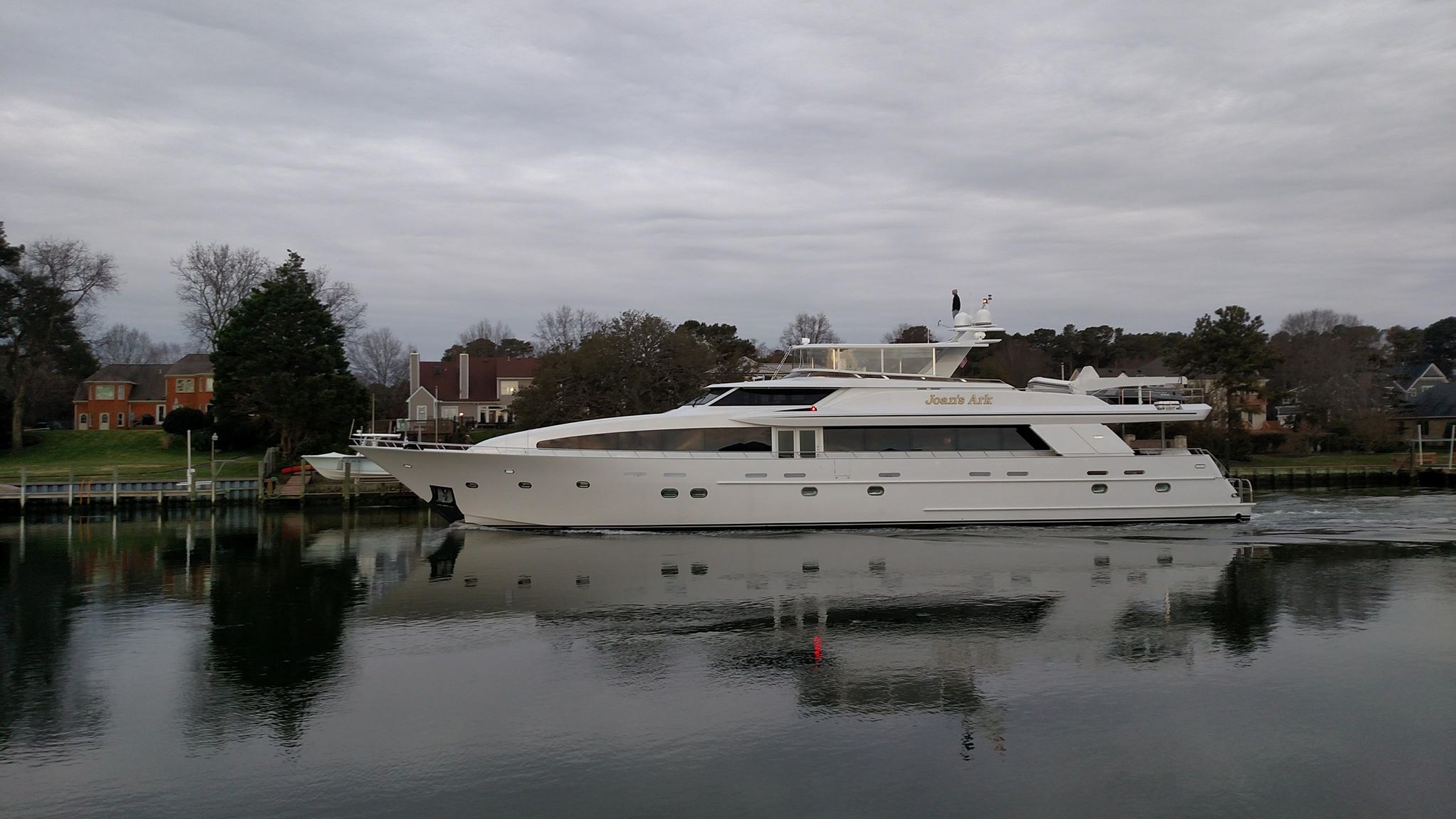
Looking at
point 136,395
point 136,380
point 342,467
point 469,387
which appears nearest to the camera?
point 342,467

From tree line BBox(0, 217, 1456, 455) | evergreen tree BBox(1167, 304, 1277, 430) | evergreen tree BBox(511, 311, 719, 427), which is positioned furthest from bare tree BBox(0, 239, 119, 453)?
evergreen tree BBox(1167, 304, 1277, 430)

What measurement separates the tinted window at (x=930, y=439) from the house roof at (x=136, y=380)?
161 feet

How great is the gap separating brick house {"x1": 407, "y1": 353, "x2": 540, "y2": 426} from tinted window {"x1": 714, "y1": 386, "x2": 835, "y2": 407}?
37738 mm

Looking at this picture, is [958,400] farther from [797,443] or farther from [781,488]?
[781,488]

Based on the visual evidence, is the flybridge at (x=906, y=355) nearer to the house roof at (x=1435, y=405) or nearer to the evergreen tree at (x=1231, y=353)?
the evergreen tree at (x=1231, y=353)

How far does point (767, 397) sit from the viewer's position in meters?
22.1

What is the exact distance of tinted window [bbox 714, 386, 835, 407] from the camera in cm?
2200

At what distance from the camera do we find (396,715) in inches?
377

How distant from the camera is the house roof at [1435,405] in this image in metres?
56.2

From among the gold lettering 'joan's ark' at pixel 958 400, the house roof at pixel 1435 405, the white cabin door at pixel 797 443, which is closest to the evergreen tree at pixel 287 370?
the white cabin door at pixel 797 443

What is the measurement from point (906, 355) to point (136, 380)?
5392cm

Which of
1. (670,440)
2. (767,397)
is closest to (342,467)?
(670,440)

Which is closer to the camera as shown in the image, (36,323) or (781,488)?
(781,488)

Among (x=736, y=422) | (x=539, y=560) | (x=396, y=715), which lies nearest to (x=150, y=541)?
(x=539, y=560)
